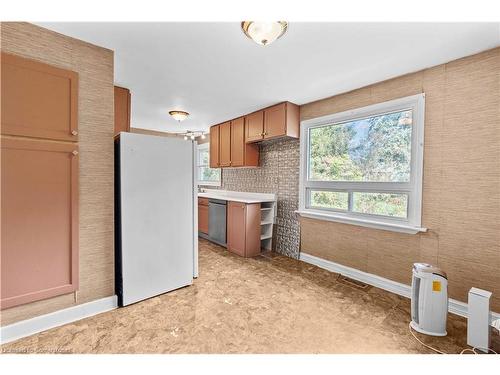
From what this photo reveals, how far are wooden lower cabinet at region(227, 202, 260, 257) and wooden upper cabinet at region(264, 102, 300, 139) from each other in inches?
46.3

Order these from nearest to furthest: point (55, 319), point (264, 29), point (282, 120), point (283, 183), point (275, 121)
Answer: point (264, 29), point (55, 319), point (282, 120), point (275, 121), point (283, 183)

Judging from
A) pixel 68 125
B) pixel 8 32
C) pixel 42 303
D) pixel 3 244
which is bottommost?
pixel 42 303

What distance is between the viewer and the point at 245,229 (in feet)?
11.5

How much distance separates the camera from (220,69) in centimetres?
236

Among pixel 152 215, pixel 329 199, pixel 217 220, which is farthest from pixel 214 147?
pixel 152 215

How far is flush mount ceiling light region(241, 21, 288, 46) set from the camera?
1.56 m

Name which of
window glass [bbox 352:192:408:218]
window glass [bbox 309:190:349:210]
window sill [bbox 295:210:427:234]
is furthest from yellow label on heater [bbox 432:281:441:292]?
window glass [bbox 309:190:349:210]

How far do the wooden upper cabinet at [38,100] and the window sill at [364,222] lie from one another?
287 centimetres

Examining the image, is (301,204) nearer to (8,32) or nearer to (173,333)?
(173,333)

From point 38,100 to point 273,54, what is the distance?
1.92 meters

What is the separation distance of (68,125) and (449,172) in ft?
11.1

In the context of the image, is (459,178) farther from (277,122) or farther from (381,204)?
(277,122)

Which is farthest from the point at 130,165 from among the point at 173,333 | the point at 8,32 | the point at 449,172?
the point at 449,172

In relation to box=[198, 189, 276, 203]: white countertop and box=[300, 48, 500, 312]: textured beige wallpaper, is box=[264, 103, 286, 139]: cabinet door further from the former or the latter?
box=[300, 48, 500, 312]: textured beige wallpaper
